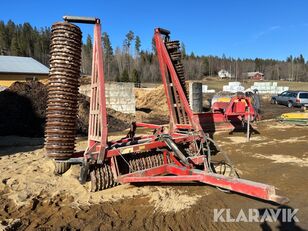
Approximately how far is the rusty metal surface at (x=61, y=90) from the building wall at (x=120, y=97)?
43.1ft

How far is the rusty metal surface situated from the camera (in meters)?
5.23

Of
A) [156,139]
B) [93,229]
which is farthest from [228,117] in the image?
[93,229]

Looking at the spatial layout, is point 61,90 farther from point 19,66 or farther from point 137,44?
point 137,44

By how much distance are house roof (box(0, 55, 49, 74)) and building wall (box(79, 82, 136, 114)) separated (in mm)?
23178

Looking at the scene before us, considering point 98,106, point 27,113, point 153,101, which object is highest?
point 98,106

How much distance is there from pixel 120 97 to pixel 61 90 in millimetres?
13523

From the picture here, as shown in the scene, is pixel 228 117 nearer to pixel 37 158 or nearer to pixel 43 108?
pixel 37 158

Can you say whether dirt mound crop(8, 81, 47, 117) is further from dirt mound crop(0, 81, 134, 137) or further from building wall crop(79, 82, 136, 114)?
building wall crop(79, 82, 136, 114)

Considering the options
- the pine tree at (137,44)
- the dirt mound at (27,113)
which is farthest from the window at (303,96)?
the pine tree at (137,44)

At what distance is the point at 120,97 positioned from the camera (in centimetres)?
1873

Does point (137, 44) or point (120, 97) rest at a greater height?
point (137, 44)

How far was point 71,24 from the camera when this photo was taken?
5297mm

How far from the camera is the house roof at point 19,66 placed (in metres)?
37.4

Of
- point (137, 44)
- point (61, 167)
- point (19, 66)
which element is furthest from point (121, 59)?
point (61, 167)
